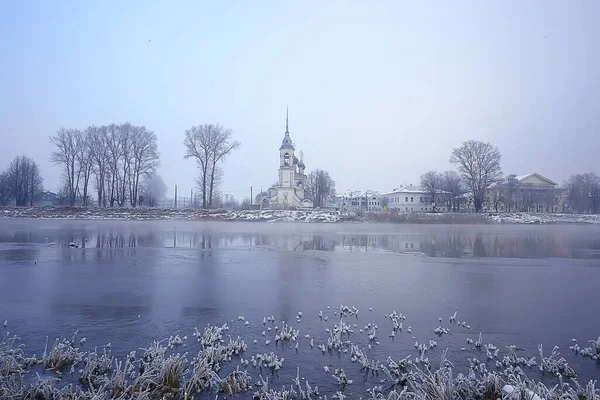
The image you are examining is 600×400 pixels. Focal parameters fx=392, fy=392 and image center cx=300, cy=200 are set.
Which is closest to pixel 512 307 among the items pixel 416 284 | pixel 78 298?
pixel 416 284

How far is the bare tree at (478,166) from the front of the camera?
66000 mm

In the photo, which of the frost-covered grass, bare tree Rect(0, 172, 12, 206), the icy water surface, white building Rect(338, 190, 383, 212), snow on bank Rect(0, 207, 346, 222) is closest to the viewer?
the frost-covered grass

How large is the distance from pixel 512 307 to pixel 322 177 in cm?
9561

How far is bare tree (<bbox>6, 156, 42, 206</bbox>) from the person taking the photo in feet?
241

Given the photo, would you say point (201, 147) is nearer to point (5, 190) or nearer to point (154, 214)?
point (154, 214)

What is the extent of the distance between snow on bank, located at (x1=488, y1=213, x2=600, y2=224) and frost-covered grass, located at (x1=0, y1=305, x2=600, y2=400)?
187ft

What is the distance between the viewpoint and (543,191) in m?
83.6

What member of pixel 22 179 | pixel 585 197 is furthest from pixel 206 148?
pixel 585 197

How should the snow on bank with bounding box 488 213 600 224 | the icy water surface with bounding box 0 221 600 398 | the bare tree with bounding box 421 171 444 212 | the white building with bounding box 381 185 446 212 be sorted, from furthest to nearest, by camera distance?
the white building with bounding box 381 185 446 212 < the bare tree with bounding box 421 171 444 212 < the snow on bank with bounding box 488 213 600 224 < the icy water surface with bounding box 0 221 600 398

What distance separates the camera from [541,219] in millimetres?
58031

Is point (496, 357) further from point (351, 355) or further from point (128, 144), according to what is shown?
point (128, 144)

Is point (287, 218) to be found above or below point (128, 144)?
below

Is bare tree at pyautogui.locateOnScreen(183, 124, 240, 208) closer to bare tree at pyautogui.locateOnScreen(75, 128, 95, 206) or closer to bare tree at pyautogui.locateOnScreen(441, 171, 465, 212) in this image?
bare tree at pyautogui.locateOnScreen(75, 128, 95, 206)

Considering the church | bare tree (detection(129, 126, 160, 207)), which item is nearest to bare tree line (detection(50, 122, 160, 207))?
bare tree (detection(129, 126, 160, 207))
